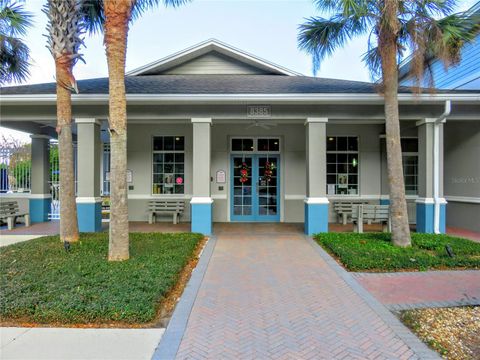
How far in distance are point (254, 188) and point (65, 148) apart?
21.3 ft

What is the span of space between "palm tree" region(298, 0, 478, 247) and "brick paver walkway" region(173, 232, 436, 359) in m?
2.74

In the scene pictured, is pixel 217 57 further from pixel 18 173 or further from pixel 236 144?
pixel 18 173

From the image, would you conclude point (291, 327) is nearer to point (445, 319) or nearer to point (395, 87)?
point (445, 319)

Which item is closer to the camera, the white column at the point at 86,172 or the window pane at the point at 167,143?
the white column at the point at 86,172

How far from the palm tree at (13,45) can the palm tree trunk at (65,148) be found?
2.58 m

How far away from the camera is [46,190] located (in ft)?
40.0

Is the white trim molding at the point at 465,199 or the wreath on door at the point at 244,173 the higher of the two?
the wreath on door at the point at 244,173

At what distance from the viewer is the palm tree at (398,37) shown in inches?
286

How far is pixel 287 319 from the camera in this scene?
4.19 m

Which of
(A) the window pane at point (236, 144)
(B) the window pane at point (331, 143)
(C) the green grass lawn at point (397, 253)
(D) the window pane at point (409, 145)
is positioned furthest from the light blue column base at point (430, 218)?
(A) the window pane at point (236, 144)

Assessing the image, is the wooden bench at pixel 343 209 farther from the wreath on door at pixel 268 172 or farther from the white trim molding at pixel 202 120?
the white trim molding at pixel 202 120

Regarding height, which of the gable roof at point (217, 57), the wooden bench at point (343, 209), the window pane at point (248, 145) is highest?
the gable roof at point (217, 57)

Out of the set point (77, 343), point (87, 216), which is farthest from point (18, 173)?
point (77, 343)

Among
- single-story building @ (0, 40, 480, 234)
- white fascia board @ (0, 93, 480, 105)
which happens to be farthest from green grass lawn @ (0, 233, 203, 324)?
white fascia board @ (0, 93, 480, 105)
